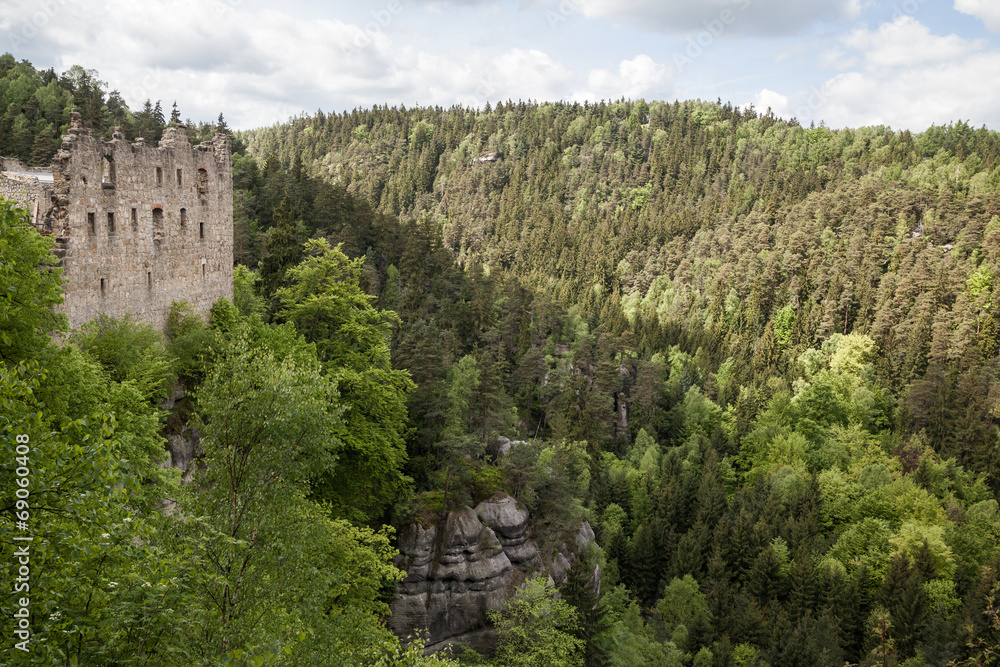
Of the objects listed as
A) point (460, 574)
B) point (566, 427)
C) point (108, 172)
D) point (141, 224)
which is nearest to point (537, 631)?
point (460, 574)

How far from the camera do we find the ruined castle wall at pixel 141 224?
24.0 m

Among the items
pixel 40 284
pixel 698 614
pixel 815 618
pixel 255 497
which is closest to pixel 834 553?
pixel 815 618

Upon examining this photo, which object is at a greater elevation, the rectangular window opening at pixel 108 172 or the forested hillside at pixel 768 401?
the rectangular window opening at pixel 108 172

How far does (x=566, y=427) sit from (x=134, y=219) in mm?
48030

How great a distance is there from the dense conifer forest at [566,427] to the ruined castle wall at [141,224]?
4.82ft

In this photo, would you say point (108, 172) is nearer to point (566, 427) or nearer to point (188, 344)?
point (188, 344)

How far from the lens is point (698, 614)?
167ft

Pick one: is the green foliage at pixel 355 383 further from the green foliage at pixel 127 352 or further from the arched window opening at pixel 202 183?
the green foliage at pixel 127 352

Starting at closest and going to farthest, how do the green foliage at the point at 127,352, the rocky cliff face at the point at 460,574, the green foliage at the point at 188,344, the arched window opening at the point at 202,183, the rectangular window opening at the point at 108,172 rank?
the green foliage at the point at 127,352, the rectangular window opening at the point at 108,172, the green foliage at the point at 188,344, the arched window opening at the point at 202,183, the rocky cliff face at the point at 460,574

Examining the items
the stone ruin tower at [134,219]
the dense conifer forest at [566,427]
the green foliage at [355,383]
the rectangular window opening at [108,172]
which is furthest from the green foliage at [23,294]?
the green foliage at [355,383]

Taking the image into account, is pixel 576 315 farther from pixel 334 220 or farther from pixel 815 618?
pixel 815 618

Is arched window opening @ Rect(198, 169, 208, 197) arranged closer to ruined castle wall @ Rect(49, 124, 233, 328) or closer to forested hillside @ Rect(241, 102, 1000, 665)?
ruined castle wall @ Rect(49, 124, 233, 328)

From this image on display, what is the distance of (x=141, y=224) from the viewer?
2730 cm

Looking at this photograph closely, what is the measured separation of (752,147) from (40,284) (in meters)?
205
